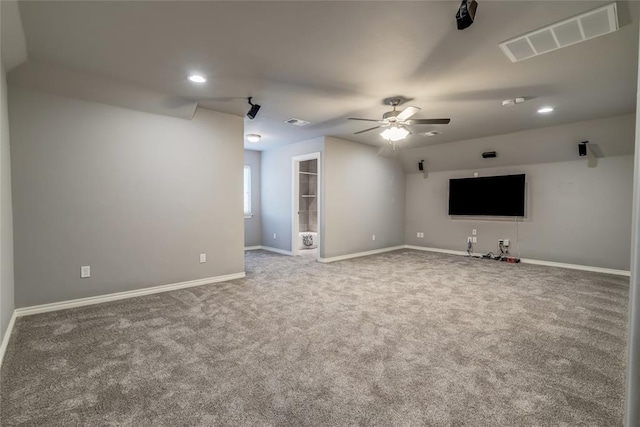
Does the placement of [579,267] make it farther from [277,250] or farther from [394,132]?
[277,250]

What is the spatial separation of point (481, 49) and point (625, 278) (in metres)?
4.78

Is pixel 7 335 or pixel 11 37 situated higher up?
pixel 11 37

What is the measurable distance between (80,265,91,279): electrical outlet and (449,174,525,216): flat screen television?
6.99m

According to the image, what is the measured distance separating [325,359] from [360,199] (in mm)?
4865

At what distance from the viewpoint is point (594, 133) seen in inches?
200

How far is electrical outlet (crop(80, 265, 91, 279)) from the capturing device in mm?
3548

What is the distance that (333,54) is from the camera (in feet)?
9.21

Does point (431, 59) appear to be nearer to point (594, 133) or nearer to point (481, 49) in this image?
point (481, 49)

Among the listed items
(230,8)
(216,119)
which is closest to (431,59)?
(230,8)

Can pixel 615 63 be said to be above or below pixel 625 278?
above

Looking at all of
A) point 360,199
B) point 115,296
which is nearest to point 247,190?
point 360,199

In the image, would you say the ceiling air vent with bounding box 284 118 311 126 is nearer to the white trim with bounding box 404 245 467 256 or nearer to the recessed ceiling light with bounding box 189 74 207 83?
the recessed ceiling light with bounding box 189 74 207 83

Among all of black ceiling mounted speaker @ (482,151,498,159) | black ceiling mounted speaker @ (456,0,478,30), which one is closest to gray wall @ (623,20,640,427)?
black ceiling mounted speaker @ (456,0,478,30)

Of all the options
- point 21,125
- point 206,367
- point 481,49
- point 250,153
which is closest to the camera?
point 206,367
